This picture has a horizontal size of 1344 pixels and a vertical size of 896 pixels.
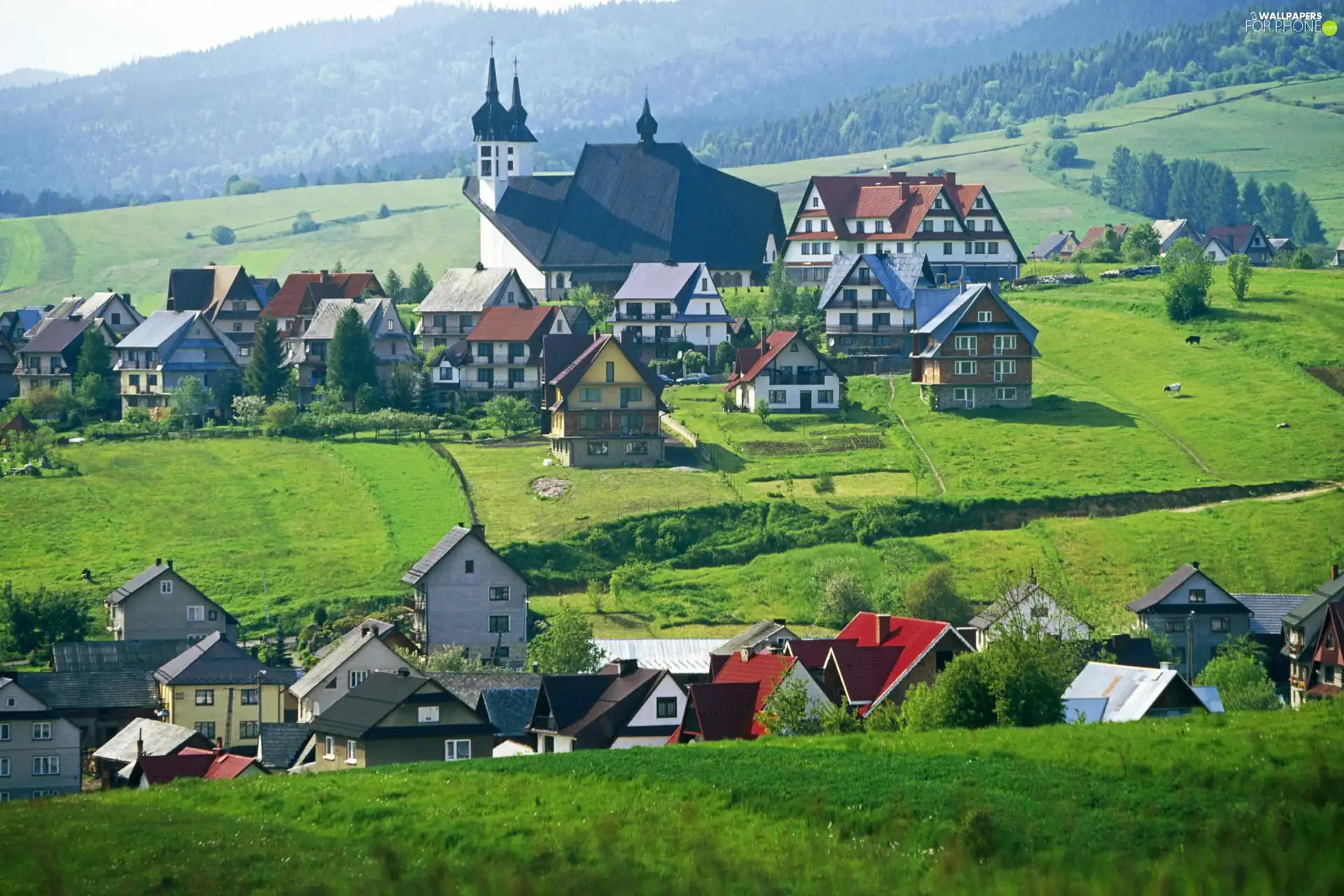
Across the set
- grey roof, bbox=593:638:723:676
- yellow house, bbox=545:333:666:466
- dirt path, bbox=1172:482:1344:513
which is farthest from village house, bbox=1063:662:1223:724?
yellow house, bbox=545:333:666:466

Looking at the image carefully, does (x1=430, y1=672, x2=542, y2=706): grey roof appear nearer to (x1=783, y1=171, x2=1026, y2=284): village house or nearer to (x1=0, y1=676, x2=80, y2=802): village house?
(x1=0, y1=676, x2=80, y2=802): village house

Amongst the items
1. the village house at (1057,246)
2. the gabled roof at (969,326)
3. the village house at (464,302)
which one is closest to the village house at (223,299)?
the village house at (464,302)

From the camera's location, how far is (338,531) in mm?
65000

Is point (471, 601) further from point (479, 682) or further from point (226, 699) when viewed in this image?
point (479, 682)

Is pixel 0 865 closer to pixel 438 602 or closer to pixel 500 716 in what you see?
pixel 500 716

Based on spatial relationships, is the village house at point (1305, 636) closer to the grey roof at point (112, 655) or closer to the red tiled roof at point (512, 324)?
the grey roof at point (112, 655)

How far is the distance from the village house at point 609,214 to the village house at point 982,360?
2699 centimetres

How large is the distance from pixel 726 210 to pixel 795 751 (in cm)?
8486

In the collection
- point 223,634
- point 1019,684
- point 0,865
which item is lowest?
point 223,634

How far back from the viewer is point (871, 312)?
8656 cm

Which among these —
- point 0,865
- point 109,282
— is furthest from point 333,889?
point 109,282

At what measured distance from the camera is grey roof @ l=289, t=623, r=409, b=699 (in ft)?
155

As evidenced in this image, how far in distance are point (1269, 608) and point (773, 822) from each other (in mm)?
38739

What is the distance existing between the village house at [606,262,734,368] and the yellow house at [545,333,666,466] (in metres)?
14.2
